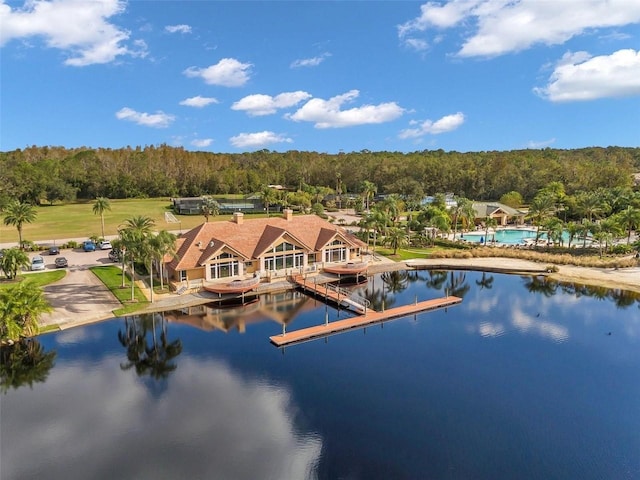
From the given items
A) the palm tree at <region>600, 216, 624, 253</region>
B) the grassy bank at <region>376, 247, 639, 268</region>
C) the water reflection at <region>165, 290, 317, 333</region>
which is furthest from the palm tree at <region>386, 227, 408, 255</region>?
the palm tree at <region>600, 216, 624, 253</region>

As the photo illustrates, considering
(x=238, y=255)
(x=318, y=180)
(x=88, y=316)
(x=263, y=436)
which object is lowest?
(x=263, y=436)

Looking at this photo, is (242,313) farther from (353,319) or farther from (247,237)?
(247,237)

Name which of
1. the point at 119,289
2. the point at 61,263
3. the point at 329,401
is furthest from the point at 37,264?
the point at 329,401

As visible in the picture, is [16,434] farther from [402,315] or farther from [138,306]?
[402,315]

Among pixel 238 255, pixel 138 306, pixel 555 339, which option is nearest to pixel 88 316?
pixel 138 306

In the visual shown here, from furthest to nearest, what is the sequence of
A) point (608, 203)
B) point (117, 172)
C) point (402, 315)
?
1. point (117, 172)
2. point (608, 203)
3. point (402, 315)

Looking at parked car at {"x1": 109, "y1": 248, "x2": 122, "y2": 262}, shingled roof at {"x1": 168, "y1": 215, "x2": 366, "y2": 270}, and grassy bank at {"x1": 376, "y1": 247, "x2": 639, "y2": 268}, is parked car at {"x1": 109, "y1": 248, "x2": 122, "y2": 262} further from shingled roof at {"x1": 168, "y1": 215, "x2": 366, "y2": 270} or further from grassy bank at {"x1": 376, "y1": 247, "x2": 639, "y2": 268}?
Answer: grassy bank at {"x1": 376, "y1": 247, "x2": 639, "y2": 268}

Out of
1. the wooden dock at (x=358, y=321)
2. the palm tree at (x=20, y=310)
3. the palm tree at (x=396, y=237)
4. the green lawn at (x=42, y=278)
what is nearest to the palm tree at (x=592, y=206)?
the palm tree at (x=396, y=237)
